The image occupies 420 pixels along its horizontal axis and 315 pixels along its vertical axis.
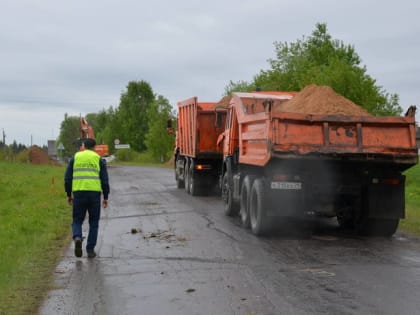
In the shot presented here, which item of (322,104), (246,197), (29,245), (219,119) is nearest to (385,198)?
(322,104)

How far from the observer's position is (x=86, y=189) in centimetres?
925

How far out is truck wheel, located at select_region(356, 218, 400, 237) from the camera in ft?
36.7

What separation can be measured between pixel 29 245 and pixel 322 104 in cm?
555

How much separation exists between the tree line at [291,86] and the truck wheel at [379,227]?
22.3 metres

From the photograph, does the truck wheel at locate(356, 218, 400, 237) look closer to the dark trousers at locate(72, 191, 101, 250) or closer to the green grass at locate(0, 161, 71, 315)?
the dark trousers at locate(72, 191, 101, 250)

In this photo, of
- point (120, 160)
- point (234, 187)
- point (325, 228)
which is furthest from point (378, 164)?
point (120, 160)

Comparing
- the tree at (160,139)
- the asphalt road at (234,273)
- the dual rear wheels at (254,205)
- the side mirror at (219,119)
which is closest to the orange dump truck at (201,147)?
the side mirror at (219,119)

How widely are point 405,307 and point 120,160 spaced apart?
80591mm

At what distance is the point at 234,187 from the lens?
13.8m

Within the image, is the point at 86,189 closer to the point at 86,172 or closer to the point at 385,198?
the point at 86,172

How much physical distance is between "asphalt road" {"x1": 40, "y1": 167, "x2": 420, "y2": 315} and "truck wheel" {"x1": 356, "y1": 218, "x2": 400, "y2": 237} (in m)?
0.23

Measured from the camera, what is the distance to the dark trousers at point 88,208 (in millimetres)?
9266

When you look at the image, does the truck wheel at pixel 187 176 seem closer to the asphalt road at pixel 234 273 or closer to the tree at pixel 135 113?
the asphalt road at pixel 234 273

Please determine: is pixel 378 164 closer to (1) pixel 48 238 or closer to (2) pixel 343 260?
(2) pixel 343 260
